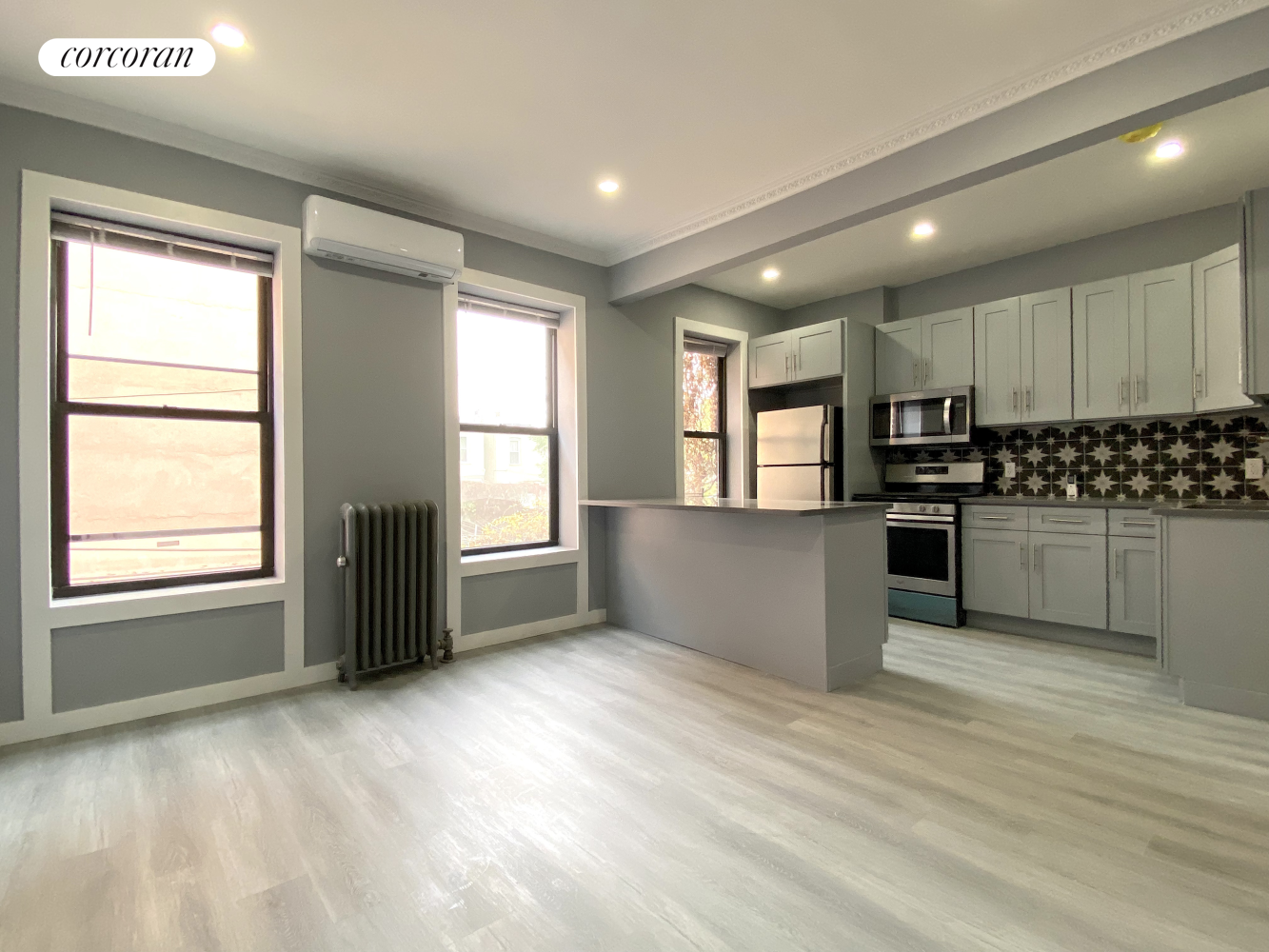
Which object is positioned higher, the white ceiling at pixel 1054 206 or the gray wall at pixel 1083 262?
the white ceiling at pixel 1054 206

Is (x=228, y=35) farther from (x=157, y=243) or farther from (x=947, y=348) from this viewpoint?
(x=947, y=348)

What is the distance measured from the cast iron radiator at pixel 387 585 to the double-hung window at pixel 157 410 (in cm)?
49

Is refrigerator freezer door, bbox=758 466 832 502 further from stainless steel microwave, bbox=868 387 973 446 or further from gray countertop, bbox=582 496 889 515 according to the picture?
gray countertop, bbox=582 496 889 515

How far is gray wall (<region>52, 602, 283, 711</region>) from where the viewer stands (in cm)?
256

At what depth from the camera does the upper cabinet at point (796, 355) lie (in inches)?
193

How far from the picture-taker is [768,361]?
5434 millimetres

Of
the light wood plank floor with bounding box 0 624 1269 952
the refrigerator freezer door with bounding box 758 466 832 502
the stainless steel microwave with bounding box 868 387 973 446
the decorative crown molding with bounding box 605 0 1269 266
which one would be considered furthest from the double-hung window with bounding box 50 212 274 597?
the stainless steel microwave with bounding box 868 387 973 446

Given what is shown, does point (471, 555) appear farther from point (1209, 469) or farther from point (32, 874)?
point (1209, 469)

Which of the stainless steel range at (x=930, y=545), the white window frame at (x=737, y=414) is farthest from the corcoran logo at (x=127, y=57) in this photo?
the stainless steel range at (x=930, y=545)

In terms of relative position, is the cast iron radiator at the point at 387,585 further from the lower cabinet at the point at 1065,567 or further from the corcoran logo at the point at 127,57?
the lower cabinet at the point at 1065,567

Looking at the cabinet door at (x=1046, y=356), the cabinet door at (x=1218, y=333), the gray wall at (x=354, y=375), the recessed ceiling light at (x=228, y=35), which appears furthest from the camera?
the cabinet door at (x=1046, y=356)

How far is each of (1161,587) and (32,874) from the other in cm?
439

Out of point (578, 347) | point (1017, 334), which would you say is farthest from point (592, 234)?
point (1017, 334)

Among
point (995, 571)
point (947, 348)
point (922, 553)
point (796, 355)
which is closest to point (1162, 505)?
point (995, 571)
